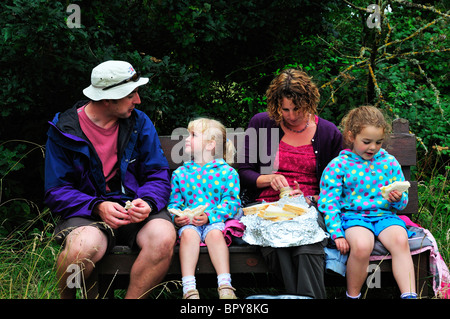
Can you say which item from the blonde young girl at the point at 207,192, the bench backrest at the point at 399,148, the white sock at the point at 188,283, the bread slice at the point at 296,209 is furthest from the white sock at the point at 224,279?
the bench backrest at the point at 399,148

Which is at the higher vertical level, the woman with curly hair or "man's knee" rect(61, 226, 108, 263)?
the woman with curly hair

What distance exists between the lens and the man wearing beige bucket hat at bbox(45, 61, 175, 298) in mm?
3010

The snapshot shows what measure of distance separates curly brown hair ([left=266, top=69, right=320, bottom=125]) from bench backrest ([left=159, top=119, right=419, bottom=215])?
13.8 inches

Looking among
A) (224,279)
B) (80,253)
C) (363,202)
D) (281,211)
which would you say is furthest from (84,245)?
(363,202)

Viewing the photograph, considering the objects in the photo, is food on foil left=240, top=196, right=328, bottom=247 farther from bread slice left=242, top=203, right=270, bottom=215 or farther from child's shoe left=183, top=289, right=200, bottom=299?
child's shoe left=183, top=289, right=200, bottom=299

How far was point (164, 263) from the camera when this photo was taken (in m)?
3.03

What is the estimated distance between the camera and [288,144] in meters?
3.63

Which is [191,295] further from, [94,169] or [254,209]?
[94,169]

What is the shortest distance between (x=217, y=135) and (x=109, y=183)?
742 millimetres

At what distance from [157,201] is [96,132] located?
576 millimetres

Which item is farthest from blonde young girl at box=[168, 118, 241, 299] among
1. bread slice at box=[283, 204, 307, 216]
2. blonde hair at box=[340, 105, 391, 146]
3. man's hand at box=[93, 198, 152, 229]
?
blonde hair at box=[340, 105, 391, 146]

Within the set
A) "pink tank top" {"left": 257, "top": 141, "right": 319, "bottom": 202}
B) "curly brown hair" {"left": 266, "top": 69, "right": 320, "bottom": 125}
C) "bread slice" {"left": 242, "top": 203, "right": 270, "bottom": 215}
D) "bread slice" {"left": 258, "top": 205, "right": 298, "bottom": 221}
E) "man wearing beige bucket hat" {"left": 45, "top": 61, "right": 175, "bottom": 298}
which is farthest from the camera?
"pink tank top" {"left": 257, "top": 141, "right": 319, "bottom": 202}

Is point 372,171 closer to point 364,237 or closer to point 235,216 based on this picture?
point 364,237

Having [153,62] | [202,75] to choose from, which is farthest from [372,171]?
[202,75]
